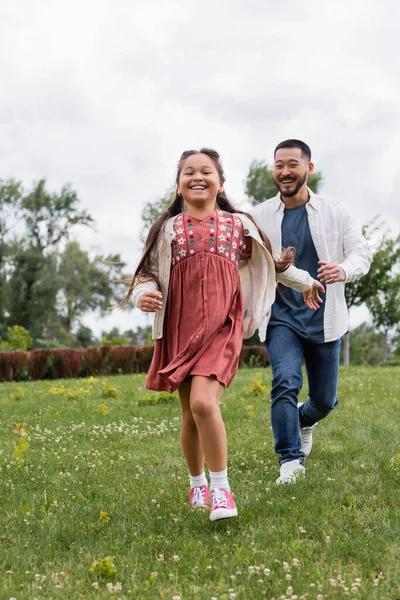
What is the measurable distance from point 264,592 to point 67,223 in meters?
45.6

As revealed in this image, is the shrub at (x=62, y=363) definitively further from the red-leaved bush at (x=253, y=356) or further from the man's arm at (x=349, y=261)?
the man's arm at (x=349, y=261)

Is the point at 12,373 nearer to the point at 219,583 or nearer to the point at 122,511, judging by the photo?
the point at 122,511

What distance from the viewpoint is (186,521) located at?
13.3 ft

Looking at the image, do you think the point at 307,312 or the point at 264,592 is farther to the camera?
the point at 307,312

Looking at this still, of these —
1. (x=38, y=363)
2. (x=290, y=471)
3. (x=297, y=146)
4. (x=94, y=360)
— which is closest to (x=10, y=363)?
(x=38, y=363)

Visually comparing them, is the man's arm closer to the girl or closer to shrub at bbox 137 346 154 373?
the girl

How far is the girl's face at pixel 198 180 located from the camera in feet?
14.6

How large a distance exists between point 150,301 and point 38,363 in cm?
1454

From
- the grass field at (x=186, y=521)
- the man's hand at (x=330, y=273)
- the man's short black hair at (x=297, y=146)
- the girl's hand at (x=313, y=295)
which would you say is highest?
the man's short black hair at (x=297, y=146)

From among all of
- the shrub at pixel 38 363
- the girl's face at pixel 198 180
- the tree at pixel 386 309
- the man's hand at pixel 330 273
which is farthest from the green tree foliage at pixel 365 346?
the girl's face at pixel 198 180

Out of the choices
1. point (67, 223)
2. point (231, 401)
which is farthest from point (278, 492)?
point (67, 223)

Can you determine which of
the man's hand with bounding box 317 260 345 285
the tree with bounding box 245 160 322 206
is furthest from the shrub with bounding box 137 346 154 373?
the tree with bounding box 245 160 322 206

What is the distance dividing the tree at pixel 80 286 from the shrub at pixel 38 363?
28320mm

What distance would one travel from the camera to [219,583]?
3.14 meters
